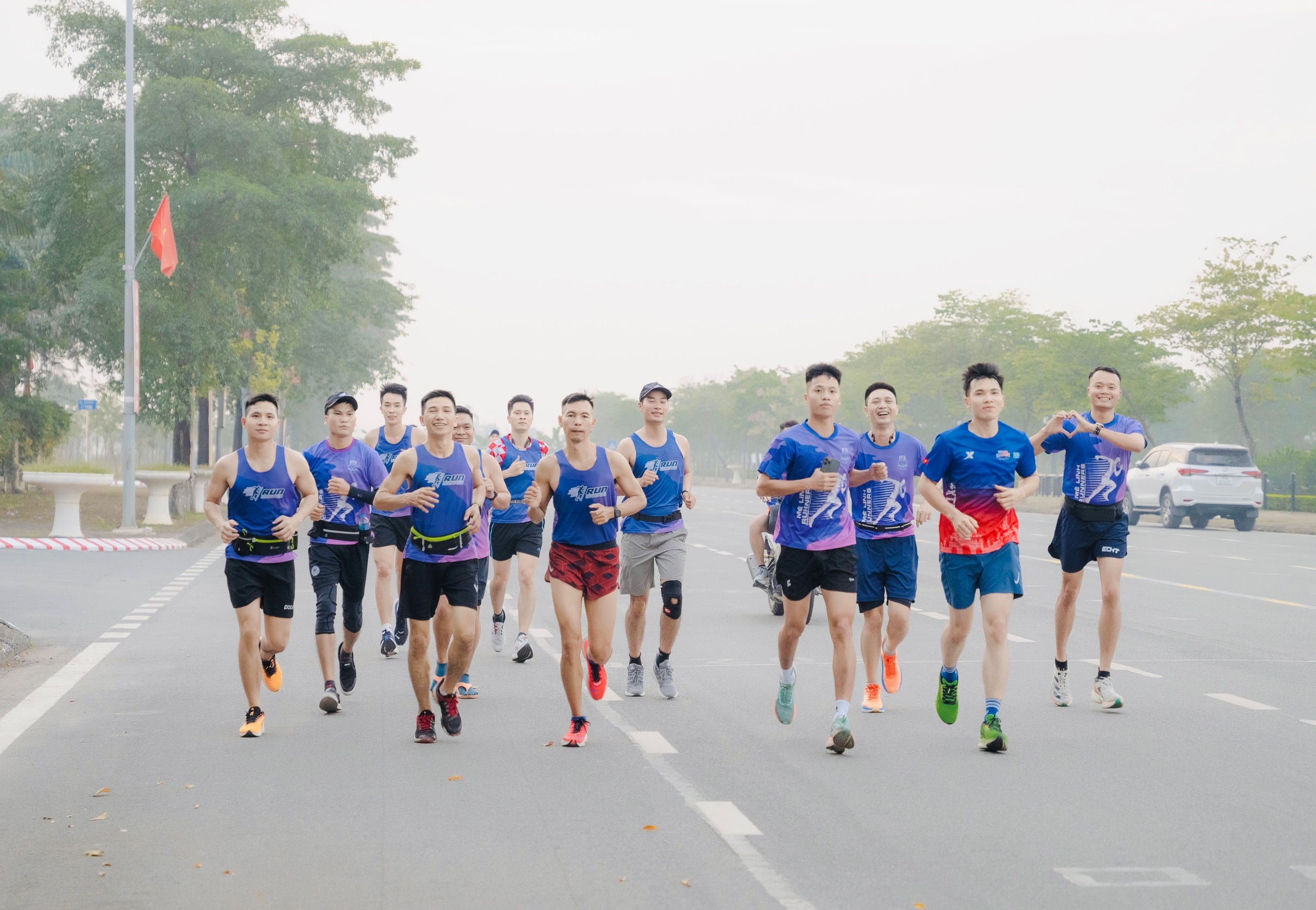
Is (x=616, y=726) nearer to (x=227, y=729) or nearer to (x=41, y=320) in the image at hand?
(x=227, y=729)

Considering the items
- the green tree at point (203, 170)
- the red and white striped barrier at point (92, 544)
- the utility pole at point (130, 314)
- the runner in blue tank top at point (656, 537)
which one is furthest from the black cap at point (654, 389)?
the green tree at point (203, 170)

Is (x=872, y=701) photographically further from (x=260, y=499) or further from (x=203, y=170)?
(x=203, y=170)

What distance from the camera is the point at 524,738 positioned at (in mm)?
8273

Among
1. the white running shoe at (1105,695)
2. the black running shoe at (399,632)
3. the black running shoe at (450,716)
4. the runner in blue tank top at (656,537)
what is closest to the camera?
the black running shoe at (450,716)

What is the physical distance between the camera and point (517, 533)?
12.1 meters

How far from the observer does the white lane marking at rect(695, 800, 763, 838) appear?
20.1 feet

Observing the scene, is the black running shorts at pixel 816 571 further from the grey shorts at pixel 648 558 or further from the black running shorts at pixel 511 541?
the black running shorts at pixel 511 541

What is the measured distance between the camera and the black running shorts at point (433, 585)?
8.31 metres

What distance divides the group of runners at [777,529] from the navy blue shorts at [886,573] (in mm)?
12

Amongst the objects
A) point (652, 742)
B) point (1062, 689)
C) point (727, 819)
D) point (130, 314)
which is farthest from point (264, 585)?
point (130, 314)

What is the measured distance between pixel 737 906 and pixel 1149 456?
34.2 metres

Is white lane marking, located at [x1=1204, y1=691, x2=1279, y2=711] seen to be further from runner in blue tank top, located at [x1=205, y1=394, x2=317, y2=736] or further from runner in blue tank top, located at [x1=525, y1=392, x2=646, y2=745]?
runner in blue tank top, located at [x1=205, y1=394, x2=317, y2=736]

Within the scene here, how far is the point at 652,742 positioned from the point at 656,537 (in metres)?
2.04

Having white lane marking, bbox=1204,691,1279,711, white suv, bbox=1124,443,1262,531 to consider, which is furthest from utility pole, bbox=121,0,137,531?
white lane marking, bbox=1204,691,1279,711
